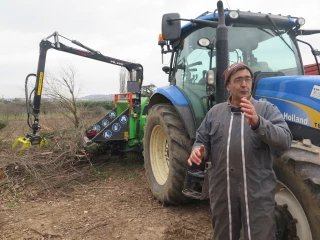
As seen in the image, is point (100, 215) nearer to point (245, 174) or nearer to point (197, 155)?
point (197, 155)

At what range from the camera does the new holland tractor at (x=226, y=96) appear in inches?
94.8

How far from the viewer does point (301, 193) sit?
2.34 m

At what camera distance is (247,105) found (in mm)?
1930

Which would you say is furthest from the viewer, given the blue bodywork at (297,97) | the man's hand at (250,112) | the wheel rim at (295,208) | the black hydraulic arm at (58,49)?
the black hydraulic arm at (58,49)

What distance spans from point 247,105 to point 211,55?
1919 mm

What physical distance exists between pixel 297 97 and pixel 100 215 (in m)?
2.63

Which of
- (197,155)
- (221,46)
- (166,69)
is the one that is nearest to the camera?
(197,155)

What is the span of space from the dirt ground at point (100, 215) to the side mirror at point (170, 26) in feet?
6.72

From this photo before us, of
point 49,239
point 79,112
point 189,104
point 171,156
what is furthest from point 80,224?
point 79,112

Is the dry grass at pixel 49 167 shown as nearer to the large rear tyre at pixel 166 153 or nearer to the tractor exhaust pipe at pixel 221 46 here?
the large rear tyre at pixel 166 153

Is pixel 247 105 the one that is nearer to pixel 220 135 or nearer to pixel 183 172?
pixel 220 135

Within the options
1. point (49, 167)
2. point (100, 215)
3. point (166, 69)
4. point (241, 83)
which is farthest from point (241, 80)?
point (49, 167)

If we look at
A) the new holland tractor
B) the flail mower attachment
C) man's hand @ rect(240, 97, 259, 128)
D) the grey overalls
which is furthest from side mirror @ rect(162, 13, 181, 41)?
the flail mower attachment

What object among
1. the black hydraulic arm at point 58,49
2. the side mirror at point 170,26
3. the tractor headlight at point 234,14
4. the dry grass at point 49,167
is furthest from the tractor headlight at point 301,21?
the black hydraulic arm at point 58,49
